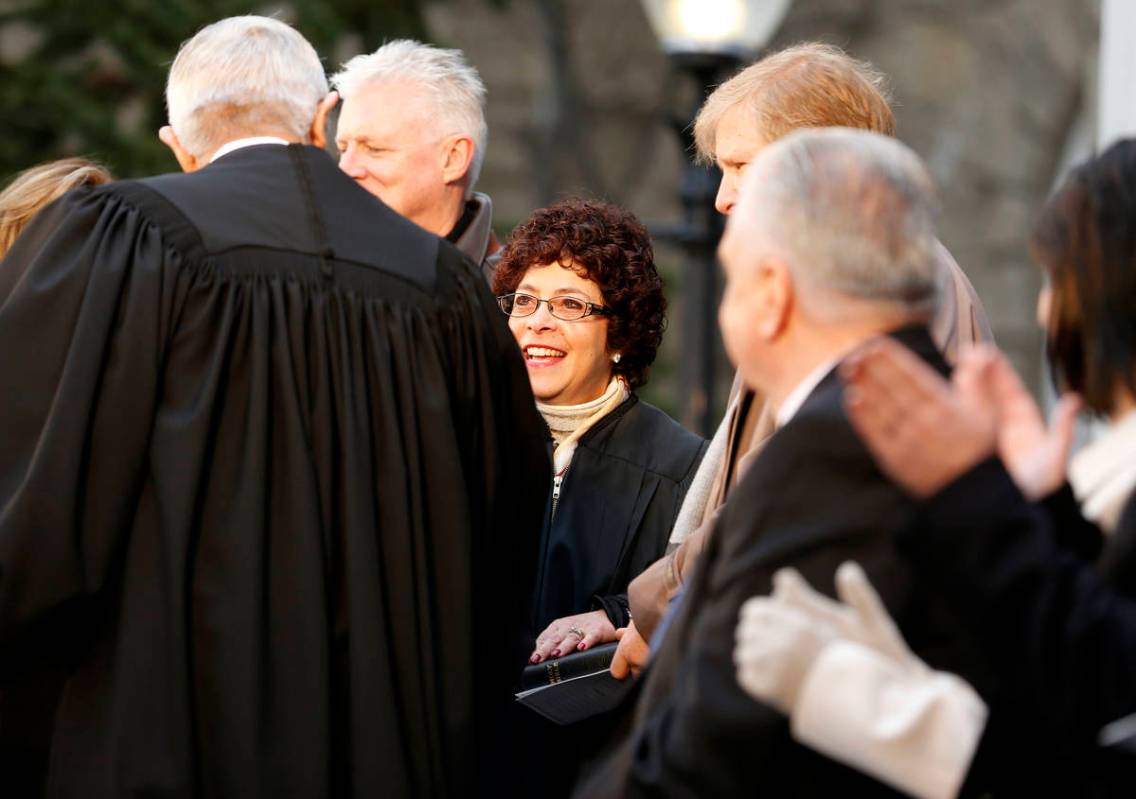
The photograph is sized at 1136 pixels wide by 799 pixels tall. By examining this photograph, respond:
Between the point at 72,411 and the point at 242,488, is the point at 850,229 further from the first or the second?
the point at 72,411

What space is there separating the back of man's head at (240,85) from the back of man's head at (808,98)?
37.4 inches

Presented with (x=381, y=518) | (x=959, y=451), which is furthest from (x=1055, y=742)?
(x=381, y=518)

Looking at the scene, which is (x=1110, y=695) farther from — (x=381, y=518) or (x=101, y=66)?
(x=101, y=66)

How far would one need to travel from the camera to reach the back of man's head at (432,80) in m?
A: 4.69

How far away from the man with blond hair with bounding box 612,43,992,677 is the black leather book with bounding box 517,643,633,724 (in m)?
0.06

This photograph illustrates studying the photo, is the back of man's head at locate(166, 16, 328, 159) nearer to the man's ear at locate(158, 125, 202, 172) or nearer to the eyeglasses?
the man's ear at locate(158, 125, 202, 172)

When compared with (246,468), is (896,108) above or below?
below

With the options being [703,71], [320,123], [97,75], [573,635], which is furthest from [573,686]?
[97,75]

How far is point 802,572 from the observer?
97.7 inches

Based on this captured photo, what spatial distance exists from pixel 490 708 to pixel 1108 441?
5.81 ft

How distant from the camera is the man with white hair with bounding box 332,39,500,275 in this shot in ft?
15.3

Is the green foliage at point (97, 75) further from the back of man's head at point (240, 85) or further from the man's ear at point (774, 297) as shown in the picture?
the man's ear at point (774, 297)

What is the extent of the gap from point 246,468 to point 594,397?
1439 mm

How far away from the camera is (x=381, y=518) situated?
11.7 feet
